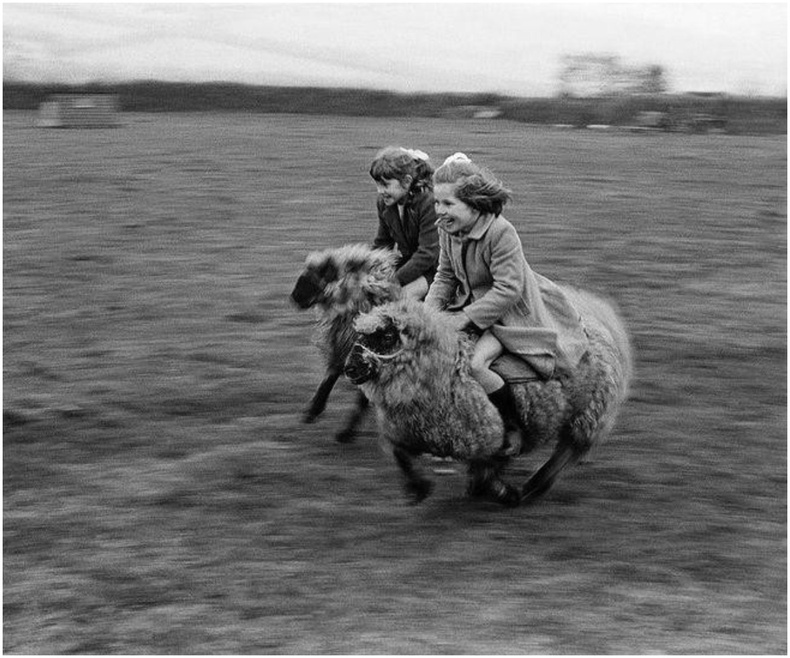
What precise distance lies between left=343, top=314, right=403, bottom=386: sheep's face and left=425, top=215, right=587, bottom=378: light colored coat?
385 mm

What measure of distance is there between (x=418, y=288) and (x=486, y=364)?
0.98m

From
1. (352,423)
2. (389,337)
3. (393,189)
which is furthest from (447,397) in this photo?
(352,423)

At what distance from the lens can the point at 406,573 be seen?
216 inches

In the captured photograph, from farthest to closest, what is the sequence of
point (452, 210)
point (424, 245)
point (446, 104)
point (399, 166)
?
point (446, 104) < point (424, 245) < point (399, 166) < point (452, 210)

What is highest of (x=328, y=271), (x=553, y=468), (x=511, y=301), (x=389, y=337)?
(x=328, y=271)

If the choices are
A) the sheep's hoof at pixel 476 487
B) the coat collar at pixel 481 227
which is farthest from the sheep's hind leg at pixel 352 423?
the coat collar at pixel 481 227

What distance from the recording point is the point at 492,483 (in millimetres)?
6062

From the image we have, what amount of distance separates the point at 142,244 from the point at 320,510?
5.63m

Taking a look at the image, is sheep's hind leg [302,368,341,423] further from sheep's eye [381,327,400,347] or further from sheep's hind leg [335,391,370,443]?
sheep's eye [381,327,400,347]

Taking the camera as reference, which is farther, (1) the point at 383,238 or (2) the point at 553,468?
(1) the point at 383,238

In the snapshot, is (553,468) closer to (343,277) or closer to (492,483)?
(492,483)

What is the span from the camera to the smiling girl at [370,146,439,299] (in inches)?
255

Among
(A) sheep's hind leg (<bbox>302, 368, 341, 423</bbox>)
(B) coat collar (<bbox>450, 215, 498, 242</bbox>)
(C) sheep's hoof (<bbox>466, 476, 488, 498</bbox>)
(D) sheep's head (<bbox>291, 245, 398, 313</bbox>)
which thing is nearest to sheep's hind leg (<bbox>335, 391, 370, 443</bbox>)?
(A) sheep's hind leg (<bbox>302, 368, 341, 423</bbox>)

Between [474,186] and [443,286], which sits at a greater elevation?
[474,186]
